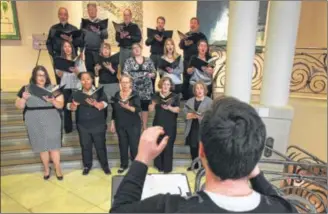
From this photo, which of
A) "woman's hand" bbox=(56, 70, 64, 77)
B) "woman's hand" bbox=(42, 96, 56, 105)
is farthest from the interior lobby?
"woman's hand" bbox=(42, 96, 56, 105)

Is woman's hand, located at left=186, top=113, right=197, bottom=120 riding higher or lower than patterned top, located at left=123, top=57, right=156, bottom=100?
lower

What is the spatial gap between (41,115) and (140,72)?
55.8 inches

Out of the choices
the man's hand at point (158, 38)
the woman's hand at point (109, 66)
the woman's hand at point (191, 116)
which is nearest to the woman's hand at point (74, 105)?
the woman's hand at point (109, 66)

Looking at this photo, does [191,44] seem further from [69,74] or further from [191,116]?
[69,74]

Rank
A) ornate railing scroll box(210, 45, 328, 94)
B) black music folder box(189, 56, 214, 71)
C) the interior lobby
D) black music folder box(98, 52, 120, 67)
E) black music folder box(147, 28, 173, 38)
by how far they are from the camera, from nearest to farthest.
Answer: the interior lobby → black music folder box(189, 56, 214, 71) → black music folder box(98, 52, 120, 67) → black music folder box(147, 28, 173, 38) → ornate railing scroll box(210, 45, 328, 94)

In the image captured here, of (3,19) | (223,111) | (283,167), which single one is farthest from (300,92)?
(3,19)

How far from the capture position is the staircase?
4.36 meters

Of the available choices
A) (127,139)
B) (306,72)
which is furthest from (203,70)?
(306,72)

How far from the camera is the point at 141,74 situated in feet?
14.1

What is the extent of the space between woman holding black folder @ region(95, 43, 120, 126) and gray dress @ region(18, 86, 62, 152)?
892 mm

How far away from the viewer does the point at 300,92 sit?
6059 mm

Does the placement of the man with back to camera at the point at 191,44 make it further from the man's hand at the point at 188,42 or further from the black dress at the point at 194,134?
the black dress at the point at 194,134

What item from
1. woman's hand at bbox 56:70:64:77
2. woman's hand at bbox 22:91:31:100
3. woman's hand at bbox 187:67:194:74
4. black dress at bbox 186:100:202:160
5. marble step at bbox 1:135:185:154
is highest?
woman's hand at bbox 187:67:194:74

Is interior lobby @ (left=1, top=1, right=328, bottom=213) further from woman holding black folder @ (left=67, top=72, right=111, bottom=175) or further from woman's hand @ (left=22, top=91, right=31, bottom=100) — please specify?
woman's hand @ (left=22, top=91, right=31, bottom=100)
